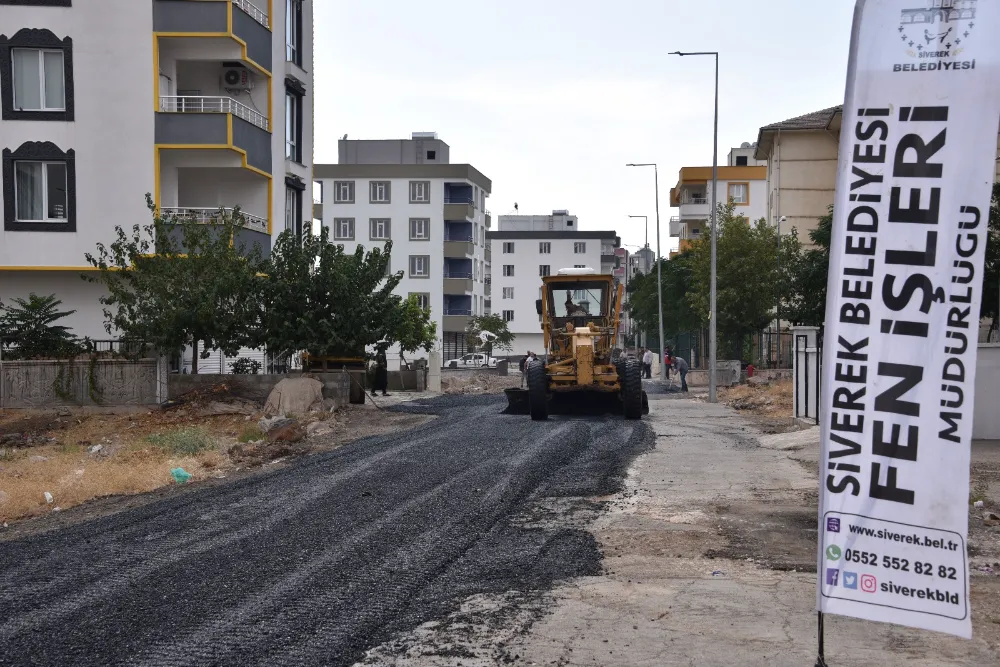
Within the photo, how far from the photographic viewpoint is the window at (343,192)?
85.4 metres

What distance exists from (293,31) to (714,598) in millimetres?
32791

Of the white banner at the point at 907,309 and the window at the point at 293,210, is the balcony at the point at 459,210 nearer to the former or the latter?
the window at the point at 293,210

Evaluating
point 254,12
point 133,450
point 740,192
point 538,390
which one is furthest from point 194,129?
point 740,192

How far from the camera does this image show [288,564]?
9094 mm

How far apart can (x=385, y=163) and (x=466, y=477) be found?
78.5 metres

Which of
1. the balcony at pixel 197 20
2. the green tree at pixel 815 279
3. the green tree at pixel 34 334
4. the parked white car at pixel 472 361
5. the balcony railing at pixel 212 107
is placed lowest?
the parked white car at pixel 472 361

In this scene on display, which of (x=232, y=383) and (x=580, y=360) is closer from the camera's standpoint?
(x=580, y=360)

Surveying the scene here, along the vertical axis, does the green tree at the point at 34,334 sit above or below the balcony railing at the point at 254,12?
below

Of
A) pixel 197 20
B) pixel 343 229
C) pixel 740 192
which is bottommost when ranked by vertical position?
pixel 343 229

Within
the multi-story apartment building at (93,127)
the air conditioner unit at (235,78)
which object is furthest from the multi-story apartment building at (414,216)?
the multi-story apartment building at (93,127)

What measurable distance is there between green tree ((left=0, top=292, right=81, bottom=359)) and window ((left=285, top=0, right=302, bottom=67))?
519 inches

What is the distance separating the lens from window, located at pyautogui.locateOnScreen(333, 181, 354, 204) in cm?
8538

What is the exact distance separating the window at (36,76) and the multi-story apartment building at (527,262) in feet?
283

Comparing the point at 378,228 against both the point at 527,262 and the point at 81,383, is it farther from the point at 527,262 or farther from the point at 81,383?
the point at 81,383
